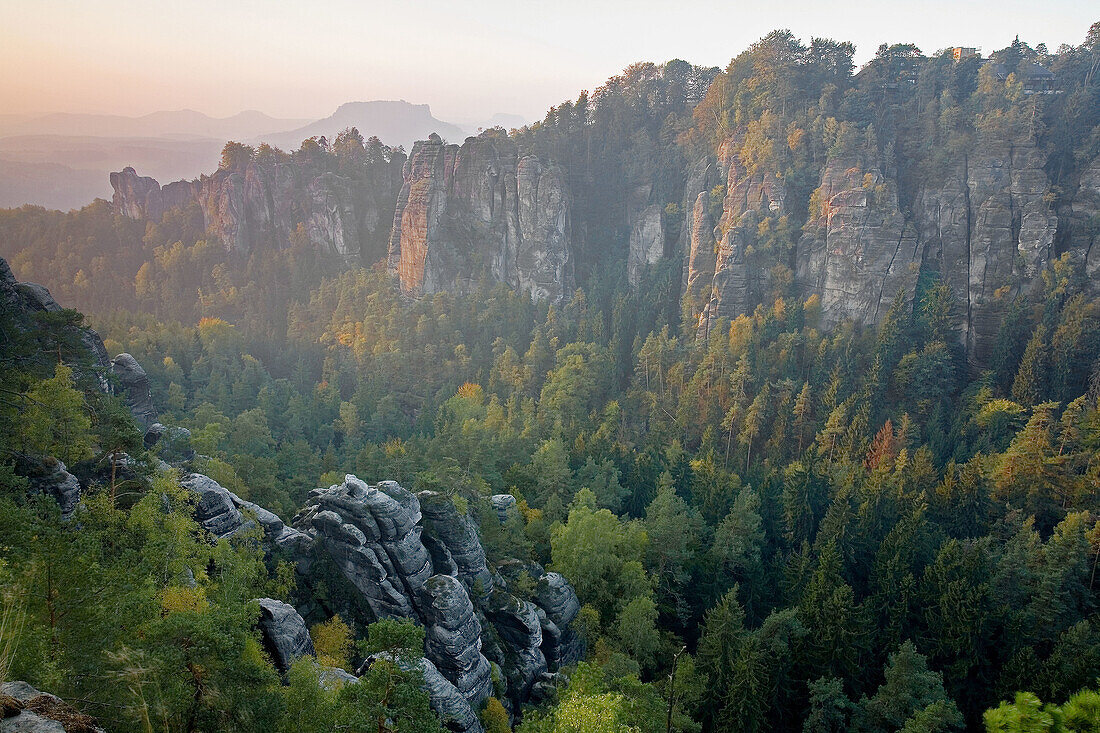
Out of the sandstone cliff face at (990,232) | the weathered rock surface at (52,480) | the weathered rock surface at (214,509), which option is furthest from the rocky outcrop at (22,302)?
the sandstone cliff face at (990,232)

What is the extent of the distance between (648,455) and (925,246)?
3564cm

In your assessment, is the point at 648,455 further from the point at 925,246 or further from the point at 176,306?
the point at 176,306

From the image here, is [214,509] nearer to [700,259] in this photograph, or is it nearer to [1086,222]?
[700,259]

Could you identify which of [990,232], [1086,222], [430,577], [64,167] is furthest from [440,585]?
[64,167]

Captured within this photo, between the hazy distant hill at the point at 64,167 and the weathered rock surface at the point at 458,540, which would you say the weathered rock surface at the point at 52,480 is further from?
the hazy distant hill at the point at 64,167

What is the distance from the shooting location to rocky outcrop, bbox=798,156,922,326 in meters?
60.3

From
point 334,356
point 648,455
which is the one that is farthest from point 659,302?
point 334,356

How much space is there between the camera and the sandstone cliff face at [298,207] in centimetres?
9800

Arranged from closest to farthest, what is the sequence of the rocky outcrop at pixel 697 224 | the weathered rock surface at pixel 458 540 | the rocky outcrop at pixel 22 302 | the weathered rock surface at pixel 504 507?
the weathered rock surface at pixel 458 540, the rocky outcrop at pixel 22 302, the weathered rock surface at pixel 504 507, the rocky outcrop at pixel 697 224

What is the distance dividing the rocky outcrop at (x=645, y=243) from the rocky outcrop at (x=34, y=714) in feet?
256

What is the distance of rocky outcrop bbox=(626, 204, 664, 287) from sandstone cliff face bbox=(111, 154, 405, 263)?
3955 centimetres

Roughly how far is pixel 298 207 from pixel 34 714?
100684mm

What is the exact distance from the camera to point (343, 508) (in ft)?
89.7

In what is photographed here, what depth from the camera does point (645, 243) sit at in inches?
3398
